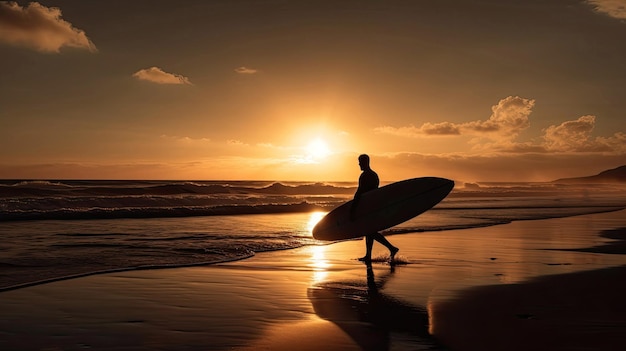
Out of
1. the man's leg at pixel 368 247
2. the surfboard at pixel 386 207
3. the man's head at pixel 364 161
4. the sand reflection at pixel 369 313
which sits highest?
the man's head at pixel 364 161

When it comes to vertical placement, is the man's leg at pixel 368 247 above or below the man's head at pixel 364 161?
below

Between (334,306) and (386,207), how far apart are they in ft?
17.0

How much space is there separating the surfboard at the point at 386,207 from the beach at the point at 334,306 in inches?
36.3

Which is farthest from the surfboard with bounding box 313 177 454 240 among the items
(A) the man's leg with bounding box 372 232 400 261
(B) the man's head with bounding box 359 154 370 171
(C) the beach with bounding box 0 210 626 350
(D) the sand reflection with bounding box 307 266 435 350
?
(D) the sand reflection with bounding box 307 266 435 350

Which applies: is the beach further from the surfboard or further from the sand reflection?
the surfboard

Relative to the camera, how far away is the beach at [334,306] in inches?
194

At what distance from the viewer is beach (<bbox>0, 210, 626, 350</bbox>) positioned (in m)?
4.92

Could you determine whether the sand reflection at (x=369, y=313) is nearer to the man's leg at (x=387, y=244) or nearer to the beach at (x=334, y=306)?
the beach at (x=334, y=306)

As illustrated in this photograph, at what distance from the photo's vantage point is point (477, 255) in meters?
11.3

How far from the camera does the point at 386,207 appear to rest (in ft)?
37.3

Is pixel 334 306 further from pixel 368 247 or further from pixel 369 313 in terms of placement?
pixel 368 247

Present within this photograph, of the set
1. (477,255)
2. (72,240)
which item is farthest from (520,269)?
(72,240)

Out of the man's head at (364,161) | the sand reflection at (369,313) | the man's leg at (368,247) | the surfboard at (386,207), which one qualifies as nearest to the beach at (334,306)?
the sand reflection at (369,313)

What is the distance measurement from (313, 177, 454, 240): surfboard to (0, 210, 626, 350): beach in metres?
0.92
